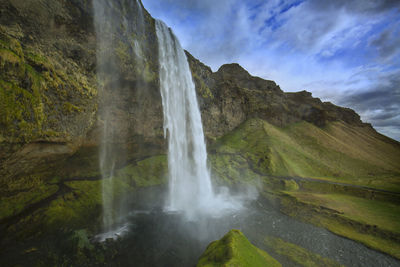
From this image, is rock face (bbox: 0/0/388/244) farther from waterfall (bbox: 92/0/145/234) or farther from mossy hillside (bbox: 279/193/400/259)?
mossy hillside (bbox: 279/193/400/259)

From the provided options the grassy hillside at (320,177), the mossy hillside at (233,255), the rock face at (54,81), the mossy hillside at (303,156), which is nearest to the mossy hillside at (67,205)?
the rock face at (54,81)

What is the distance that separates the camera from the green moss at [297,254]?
32.9 ft

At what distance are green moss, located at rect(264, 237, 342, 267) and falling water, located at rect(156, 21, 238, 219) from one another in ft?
27.9

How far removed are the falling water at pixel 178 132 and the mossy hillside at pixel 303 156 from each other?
12.4 m

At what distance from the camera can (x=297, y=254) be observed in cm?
1086

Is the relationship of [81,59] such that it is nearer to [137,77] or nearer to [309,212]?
[137,77]

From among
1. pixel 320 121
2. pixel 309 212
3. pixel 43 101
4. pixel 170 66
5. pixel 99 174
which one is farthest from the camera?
pixel 320 121

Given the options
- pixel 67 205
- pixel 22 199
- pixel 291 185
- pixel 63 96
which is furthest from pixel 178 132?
pixel 291 185

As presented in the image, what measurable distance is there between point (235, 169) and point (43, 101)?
29132mm

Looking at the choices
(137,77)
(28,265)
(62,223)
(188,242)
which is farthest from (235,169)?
(28,265)

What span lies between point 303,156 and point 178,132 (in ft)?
99.9

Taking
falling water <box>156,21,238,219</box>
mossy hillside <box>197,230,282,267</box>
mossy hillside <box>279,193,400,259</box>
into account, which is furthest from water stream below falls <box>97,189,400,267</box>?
falling water <box>156,21,238,219</box>

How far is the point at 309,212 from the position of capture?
17406 millimetres

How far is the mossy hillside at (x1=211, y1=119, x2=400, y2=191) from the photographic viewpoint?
31641 mm
